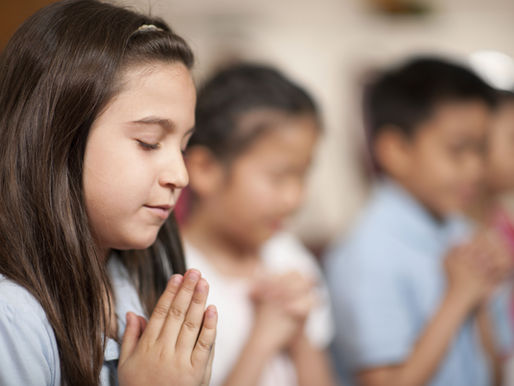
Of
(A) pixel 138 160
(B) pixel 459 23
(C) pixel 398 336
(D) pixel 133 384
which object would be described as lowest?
(C) pixel 398 336

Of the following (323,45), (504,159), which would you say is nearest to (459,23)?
(323,45)

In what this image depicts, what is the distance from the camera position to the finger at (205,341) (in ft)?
1.27

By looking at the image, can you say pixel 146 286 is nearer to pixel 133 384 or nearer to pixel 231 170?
pixel 133 384

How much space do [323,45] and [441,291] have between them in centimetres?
131

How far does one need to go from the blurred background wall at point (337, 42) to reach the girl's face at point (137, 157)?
1335 millimetres

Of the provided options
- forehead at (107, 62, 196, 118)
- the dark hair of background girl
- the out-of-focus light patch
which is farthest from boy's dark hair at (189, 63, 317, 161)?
the out-of-focus light patch

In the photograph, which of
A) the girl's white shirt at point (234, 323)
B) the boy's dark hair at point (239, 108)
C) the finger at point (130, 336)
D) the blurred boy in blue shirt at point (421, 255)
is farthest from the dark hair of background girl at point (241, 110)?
the finger at point (130, 336)

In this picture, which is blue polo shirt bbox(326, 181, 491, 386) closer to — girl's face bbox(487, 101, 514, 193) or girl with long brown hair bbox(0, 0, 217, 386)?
girl's face bbox(487, 101, 514, 193)

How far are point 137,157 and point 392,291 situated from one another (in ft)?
1.72

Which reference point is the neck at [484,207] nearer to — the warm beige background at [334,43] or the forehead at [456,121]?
the forehead at [456,121]

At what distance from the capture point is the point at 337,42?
1.95 meters

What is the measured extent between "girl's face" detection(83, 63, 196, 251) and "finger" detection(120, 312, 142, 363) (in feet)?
0.17

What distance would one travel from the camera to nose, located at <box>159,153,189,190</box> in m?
0.39

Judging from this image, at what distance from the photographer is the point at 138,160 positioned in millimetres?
376
